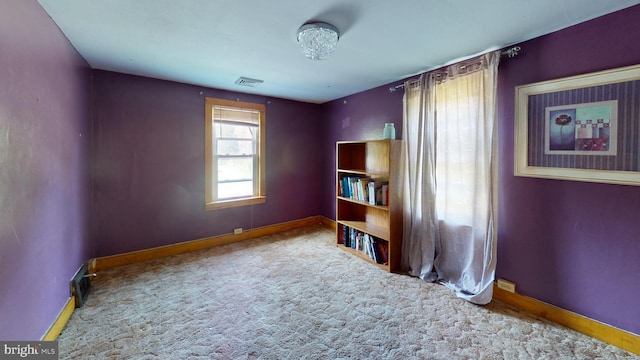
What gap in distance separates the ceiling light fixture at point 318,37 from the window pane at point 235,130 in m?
2.17

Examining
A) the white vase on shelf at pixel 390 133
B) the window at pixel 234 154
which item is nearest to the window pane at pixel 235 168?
the window at pixel 234 154

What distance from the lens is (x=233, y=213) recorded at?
3861mm

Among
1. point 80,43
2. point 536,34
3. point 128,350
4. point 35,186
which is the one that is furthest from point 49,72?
point 536,34

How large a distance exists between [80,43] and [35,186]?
1.37 meters

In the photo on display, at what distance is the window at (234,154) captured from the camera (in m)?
3.63

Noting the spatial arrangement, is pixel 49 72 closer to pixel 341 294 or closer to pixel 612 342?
pixel 341 294

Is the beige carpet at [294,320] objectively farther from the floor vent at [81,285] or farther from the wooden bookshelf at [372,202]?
the wooden bookshelf at [372,202]

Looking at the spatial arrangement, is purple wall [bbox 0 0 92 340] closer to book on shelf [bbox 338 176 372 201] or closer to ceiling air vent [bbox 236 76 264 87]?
ceiling air vent [bbox 236 76 264 87]

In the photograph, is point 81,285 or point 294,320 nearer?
point 294,320

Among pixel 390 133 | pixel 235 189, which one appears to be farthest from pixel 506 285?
pixel 235 189

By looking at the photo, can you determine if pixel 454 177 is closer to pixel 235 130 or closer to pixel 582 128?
pixel 582 128

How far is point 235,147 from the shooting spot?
390 cm

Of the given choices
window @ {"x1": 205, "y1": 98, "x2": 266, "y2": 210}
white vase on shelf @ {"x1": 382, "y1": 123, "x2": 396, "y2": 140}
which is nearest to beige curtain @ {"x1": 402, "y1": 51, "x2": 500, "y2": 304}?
white vase on shelf @ {"x1": 382, "y1": 123, "x2": 396, "y2": 140}

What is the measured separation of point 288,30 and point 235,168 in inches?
96.2
